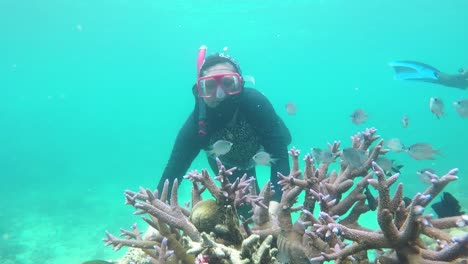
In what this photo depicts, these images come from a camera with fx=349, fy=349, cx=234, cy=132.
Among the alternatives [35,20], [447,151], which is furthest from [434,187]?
[35,20]

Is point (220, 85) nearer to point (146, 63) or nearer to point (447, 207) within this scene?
Result: point (447, 207)

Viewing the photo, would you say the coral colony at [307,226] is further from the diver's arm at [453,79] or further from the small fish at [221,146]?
the diver's arm at [453,79]

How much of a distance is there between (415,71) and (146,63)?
89.4 meters

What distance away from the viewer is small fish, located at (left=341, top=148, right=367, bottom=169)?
373 cm

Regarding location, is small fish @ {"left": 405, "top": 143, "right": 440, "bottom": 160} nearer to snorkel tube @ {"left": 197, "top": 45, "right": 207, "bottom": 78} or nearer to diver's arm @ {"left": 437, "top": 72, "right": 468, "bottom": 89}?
diver's arm @ {"left": 437, "top": 72, "right": 468, "bottom": 89}

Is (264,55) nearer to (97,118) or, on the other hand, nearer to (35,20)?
(35,20)

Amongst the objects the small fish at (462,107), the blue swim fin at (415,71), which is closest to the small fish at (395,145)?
the blue swim fin at (415,71)

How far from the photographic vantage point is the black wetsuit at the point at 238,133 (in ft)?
18.2

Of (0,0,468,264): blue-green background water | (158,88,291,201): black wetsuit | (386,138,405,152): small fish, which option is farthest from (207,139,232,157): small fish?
(0,0,468,264): blue-green background water

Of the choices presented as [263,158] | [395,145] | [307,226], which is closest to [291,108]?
[395,145]

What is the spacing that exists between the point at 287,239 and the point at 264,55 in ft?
272

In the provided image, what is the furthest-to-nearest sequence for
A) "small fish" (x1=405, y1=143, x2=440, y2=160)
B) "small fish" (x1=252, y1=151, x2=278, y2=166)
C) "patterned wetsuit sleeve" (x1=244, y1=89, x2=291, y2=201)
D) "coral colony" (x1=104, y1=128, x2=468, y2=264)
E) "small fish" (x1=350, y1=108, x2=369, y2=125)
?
"small fish" (x1=350, y1=108, x2=369, y2=125), "small fish" (x1=405, y1=143, x2=440, y2=160), "patterned wetsuit sleeve" (x1=244, y1=89, x2=291, y2=201), "small fish" (x1=252, y1=151, x2=278, y2=166), "coral colony" (x1=104, y1=128, x2=468, y2=264)

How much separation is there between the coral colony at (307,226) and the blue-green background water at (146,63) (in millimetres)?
7121

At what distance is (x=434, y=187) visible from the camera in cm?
248
